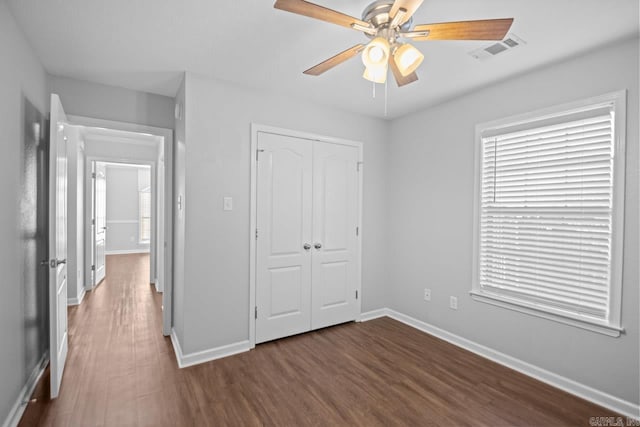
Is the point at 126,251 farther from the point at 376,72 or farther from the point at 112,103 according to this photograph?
the point at 376,72

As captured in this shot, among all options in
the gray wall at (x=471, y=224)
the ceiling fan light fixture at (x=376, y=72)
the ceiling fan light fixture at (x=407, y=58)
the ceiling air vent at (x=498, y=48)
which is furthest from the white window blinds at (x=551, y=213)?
the ceiling fan light fixture at (x=376, y=72)

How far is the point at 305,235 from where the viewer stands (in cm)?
334

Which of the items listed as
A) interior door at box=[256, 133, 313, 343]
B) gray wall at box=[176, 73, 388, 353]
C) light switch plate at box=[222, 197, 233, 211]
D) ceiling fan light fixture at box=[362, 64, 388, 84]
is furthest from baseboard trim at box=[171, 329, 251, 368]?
ceiling fan light fixture at box=[362, 64, 388, 84]

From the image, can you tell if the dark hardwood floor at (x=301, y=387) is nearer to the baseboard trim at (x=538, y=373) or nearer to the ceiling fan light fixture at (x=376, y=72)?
the baseboard trim at (x=538, y=373)

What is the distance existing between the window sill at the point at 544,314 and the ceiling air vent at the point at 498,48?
2.00 m

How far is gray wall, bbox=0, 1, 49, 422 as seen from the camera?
69.4 inches

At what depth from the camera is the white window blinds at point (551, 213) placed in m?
2.19

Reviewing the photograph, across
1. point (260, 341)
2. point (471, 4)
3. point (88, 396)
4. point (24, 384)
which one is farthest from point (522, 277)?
point (24, 384)

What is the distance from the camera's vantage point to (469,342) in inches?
118

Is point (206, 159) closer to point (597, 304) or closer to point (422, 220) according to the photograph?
point (422, 220)

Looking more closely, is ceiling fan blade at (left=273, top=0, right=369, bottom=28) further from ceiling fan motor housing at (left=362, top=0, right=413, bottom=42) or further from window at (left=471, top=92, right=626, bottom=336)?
window at (left=471, top=92, right=626, bottom=336)

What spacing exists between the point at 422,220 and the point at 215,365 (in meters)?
2.56

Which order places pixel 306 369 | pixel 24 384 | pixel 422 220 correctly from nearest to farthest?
pixel 24 384 < pixel 306 369 < pixel 422 220

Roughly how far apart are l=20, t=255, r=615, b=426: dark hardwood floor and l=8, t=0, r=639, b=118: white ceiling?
249 centimetres
